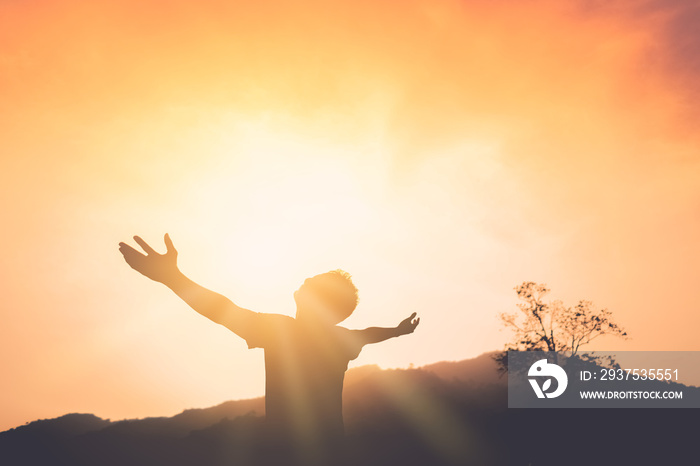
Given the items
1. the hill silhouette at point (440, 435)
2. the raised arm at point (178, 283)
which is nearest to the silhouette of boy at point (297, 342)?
the raised arm at point (178, 283)

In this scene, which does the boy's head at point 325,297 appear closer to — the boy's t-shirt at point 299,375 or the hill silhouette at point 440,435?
the boy's t-shirt at point 299,375

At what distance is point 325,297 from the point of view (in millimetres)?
4723

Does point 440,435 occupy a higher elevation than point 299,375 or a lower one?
lower

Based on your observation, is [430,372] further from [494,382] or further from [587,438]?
[587,438]

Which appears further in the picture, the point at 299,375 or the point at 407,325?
the point at 407,325

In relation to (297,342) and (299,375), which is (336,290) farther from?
(299,375)

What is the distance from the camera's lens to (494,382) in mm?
79250

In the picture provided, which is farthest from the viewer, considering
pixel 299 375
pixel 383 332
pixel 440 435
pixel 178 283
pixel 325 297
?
pixel 440 435

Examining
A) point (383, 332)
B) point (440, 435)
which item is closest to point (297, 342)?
point (383, 332)

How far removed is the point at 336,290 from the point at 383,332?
77 cm

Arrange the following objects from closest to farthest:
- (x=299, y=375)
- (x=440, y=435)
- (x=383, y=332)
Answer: (x=299, y=375) → (x=383, y=332) → (x=440, y=435)

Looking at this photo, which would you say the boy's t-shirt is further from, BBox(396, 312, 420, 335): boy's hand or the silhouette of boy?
BBox(396, 312, 420, 335): boy's hand

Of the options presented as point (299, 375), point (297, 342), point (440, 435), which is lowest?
point (440, 435)

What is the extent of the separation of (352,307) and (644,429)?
53.2m
